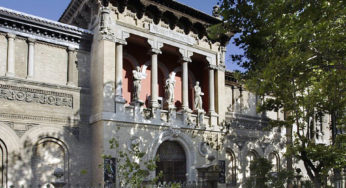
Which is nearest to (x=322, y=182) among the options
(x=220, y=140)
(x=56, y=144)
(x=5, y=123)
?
(x=220, y=140)

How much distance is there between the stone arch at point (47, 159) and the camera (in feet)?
51.2

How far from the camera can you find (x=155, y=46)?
61.5 feet

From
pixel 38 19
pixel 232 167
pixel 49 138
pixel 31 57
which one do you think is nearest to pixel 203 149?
pixel 232 167

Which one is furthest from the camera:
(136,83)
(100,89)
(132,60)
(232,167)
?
(232,167)

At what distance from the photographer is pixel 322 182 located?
17.7 metres

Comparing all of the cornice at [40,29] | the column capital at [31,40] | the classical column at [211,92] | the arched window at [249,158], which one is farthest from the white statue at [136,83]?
the arched window at [249,158]

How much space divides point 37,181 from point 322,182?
12.2 metres

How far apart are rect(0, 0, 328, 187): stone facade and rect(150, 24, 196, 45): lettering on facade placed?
55mm

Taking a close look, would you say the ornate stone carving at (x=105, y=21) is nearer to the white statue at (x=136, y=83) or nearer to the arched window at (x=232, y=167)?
the white statue at (x=136, y=83)

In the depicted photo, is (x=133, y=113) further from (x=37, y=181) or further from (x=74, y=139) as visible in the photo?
(x=37, y=181)

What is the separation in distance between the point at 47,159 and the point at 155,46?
7.04m

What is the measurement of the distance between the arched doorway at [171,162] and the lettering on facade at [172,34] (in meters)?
5.19

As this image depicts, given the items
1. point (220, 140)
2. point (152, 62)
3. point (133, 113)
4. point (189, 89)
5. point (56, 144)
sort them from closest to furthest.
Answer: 1. point (56, 144)
2. point (133, 113)
3. point (152, 62)
4. point (220, 140)
5. point (189, 89)

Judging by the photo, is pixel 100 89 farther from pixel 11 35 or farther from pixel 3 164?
pixel 3 164
